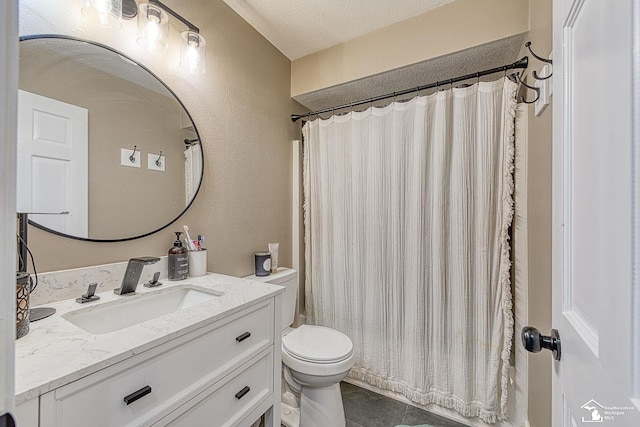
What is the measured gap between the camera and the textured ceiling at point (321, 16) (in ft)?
4.91

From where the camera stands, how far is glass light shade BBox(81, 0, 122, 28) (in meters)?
0.98

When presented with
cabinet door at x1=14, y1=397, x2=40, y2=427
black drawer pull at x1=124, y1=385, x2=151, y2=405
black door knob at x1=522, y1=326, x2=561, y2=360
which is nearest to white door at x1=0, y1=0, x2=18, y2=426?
cabinet door at x1=14, y1=397, x2=40, y2=427

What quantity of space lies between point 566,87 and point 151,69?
59.8 inches

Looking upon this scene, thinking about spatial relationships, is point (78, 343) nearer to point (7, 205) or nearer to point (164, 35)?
point (7, 205)

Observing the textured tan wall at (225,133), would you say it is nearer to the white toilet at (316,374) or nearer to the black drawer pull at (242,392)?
the white toilet at (316,374)

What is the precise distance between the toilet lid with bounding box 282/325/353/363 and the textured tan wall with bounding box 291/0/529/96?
172 centimetres

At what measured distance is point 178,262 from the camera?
1205 mm

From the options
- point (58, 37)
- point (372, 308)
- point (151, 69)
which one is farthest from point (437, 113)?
point (58, 37)

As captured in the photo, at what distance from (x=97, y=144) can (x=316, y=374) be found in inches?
56.1

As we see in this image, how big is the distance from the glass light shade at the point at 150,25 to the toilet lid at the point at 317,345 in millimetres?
1657

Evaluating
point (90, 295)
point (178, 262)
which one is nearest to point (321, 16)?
point (178, 262)

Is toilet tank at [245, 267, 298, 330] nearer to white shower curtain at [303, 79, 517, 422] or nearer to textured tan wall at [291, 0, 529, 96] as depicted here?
white shower curtain at [303, 79, 517, 422]

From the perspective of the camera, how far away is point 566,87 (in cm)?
57

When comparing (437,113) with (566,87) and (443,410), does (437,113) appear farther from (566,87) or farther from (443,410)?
(443,410)
